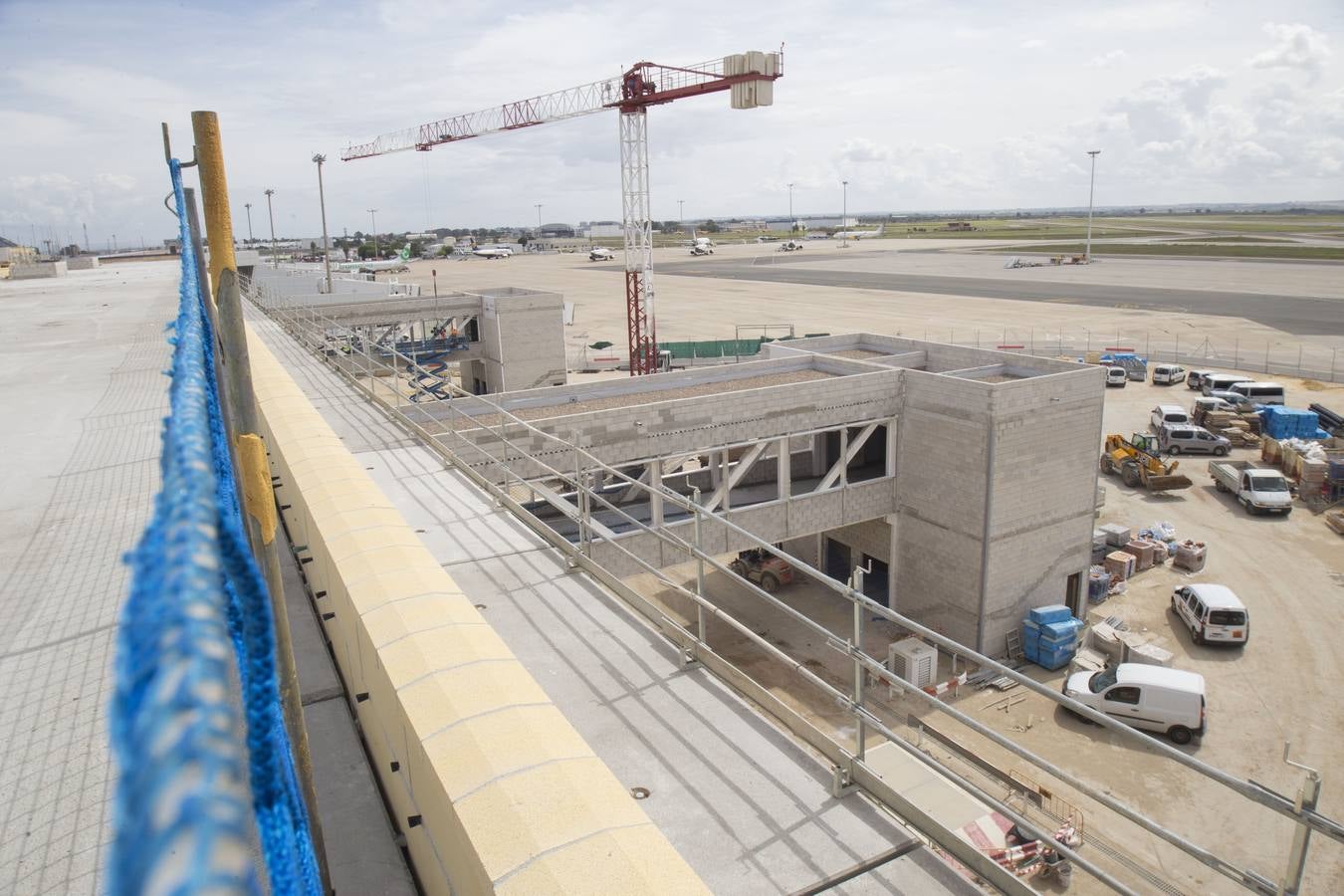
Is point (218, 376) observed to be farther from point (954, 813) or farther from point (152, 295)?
point (152, 295)

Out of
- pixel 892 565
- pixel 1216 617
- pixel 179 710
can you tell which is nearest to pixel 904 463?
pixel 892 565

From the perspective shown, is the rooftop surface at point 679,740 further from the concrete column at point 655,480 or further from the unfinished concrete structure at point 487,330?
the unfinished concrete structure at point 487,330

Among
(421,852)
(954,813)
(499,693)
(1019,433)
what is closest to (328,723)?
(421,852)

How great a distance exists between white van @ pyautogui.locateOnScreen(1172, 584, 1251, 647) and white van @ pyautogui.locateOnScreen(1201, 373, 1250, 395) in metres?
20.7

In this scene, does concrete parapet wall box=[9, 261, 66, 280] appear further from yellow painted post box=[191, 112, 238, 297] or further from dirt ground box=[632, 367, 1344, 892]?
yellow painted post box=[191, 112, 238, 297]

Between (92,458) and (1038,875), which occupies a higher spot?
(92,458)

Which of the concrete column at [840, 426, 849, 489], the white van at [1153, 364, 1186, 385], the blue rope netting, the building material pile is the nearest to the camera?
the blue rope netting

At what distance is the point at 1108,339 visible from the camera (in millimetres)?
48750

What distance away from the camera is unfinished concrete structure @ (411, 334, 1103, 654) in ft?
54.3

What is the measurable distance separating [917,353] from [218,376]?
66.7 ft

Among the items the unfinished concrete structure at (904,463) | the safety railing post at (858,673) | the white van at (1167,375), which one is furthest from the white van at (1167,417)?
the safety railing post at (858,673)

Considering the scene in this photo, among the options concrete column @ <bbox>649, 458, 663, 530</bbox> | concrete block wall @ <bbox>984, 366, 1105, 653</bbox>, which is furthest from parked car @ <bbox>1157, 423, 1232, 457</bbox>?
concrete column @ <bbox>649, 458, 663, 530</bbox>

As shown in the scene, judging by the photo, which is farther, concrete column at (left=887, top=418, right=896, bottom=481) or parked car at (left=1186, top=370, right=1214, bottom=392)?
parked car at (left=1186, top=370, right=1214, bottom=392)

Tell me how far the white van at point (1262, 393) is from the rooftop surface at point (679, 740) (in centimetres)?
3511
